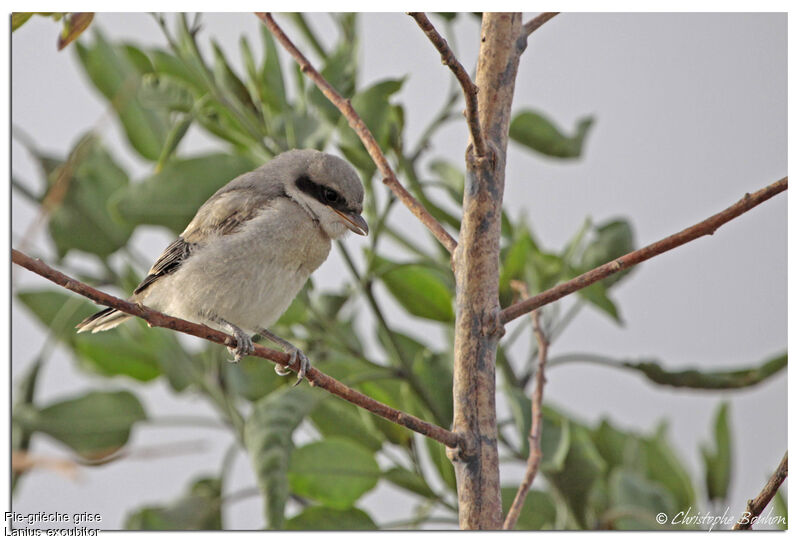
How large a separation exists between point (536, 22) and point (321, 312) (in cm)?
66

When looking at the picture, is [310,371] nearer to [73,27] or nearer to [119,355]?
[73,27]

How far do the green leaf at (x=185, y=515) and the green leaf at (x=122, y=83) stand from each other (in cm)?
64

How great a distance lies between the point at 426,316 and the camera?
1.56 metres

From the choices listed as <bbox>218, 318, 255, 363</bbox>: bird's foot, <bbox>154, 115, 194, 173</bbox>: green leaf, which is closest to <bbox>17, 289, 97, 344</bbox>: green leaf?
<bbox>154, 115, 194, 173</bbox>: green leaf

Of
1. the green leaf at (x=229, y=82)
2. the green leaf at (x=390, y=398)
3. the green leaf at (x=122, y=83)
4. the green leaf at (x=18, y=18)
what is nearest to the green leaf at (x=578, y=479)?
the green leaf at (x=390, y=398)

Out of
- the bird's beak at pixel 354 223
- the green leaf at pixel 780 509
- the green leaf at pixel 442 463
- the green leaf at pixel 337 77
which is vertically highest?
the green leaf at pixel 337 77

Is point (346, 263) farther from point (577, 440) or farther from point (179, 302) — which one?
point (577, 440)

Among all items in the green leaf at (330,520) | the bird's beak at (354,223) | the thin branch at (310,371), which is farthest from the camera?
the green leaf at (330,520)

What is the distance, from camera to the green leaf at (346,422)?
1577 mm

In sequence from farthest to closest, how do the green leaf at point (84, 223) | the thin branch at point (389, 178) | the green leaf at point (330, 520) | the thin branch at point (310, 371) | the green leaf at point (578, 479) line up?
the green leaf at point (84, 223) → the green leaf at point (578, 479) → the green leaf at point (330, 520) → the thin branch at point (389, 178) → the thin branch at point (310, 371)

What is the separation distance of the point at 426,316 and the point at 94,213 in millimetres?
646

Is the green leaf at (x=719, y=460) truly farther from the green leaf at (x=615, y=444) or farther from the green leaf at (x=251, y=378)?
the green leaf at (x=251, y=378)

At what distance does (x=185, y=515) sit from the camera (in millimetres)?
1479

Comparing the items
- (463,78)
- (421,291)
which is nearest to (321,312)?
(421,291)
